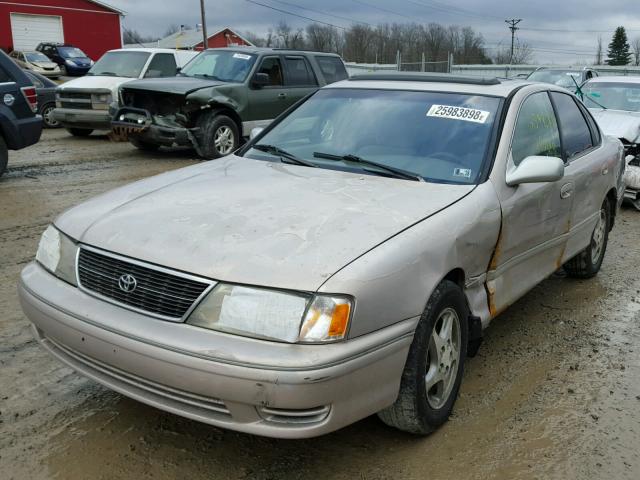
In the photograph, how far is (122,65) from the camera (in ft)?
44.4

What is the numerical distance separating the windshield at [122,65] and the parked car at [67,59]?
20.5 metres

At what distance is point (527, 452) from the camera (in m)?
2.93

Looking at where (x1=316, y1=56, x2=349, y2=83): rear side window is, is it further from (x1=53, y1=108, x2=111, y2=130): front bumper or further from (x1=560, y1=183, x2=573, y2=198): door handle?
(x1=560, y1=183, x2=573, y2=198): door handle

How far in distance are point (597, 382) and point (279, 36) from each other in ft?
226

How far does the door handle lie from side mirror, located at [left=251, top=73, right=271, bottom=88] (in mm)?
7900

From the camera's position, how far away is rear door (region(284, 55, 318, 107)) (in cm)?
1184

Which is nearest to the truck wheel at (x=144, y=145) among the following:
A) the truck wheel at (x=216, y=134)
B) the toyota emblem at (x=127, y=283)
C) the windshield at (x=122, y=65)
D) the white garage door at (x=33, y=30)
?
the truck wheel at (x=216, y=134)

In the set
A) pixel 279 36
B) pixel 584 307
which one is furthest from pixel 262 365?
pixel 279 36

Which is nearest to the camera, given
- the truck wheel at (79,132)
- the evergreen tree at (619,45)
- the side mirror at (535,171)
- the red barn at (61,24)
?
the side mirror at (535,171)

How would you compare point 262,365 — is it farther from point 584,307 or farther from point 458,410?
point 584,307

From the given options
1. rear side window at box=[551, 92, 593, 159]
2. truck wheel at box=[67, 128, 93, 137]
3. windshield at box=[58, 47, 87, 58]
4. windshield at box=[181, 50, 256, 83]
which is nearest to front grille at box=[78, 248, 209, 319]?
rear side window at box=[551, 92, 593, 159]

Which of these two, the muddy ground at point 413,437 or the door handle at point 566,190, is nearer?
the muddy ground at point 413,437

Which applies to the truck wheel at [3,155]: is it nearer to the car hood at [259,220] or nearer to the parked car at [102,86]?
the parked car at [102,86]

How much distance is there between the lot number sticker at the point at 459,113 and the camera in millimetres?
3727
